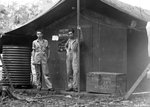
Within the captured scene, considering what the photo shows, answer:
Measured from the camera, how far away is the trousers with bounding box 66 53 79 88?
9.24 metres

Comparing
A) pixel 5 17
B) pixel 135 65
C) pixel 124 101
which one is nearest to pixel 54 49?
pixel 135 65

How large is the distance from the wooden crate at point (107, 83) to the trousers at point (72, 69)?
2.57 ft

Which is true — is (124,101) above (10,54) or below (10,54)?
below

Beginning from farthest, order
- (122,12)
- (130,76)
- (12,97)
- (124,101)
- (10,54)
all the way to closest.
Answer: (10,54)
(130,76)
(122,12)
(12,97)
(124,101)

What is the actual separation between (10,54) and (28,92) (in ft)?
5.42

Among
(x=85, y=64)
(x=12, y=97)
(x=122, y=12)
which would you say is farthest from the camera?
(x=85, y=64)

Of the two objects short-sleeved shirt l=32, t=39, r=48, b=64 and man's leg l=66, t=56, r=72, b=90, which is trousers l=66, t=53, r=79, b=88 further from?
short-sleeved shirt l=32, t=39, r=48, b=64

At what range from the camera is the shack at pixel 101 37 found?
895 cm

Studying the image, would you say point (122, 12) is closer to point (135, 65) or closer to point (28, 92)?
point (135, 65)

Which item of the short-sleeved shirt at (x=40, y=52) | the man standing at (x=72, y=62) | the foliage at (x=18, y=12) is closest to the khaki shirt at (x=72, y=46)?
the man standing at (x=72, y=62)

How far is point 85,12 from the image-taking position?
982 cm

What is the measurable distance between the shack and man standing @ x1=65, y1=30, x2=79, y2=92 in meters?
0.43

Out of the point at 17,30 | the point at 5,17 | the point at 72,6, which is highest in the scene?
the point at 5,17

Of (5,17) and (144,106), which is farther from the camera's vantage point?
(5,17)
